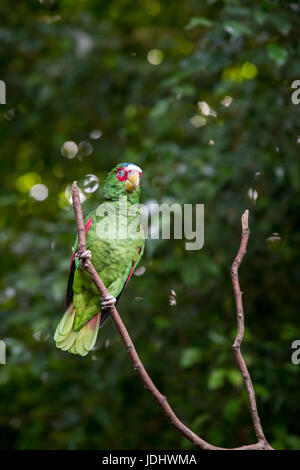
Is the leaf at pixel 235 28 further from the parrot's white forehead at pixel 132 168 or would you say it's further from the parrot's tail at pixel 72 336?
the parrot's tail at pixel 72 336

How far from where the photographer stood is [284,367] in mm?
2871

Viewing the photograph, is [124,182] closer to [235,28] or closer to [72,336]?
[72,336]

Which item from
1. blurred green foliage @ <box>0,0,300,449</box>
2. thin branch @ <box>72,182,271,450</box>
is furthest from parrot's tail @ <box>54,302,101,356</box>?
blurred green foliage @ <box>0,0,300,449</box>

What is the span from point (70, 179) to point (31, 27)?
1.19m

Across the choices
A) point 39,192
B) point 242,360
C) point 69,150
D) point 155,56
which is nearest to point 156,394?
point 242,360

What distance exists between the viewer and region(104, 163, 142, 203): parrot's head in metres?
1.79

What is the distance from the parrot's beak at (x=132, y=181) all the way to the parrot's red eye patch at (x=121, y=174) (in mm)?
24

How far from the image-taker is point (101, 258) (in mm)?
1983

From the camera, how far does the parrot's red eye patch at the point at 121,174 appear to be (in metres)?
1.83

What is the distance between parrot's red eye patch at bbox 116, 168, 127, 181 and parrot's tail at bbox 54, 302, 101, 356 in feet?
1.79

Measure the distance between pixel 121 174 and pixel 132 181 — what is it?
0.22ft

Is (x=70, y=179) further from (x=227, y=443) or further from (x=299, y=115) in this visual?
(x=227, y=443)

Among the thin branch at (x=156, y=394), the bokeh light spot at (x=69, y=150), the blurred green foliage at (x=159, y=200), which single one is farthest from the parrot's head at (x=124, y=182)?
the bokeh light spot at (x=69, y=150)
